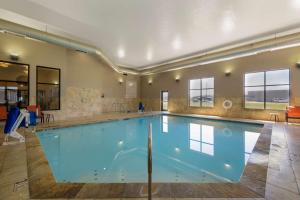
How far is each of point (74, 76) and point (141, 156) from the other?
6.85 meters

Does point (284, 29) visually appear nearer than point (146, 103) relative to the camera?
Yes

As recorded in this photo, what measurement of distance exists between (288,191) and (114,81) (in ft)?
34.8

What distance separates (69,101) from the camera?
26.3 feet

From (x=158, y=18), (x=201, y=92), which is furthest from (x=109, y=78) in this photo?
(x=158, y=18)

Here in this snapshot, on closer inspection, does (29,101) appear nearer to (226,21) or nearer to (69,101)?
(69,101)

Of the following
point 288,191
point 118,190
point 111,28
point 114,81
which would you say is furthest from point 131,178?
point 114,81

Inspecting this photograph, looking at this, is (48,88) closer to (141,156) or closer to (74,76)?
(74,76)

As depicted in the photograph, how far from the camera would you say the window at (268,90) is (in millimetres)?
6754

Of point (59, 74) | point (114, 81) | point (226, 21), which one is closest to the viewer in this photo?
point (226, 21)

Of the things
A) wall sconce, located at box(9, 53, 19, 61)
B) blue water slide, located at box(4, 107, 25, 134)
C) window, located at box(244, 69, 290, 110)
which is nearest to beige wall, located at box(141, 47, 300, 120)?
window, located at box(244, 69, 290, 110)

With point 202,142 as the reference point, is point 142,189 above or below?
above

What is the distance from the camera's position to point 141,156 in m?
3.52

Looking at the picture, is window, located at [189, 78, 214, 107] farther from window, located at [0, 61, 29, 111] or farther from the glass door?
window, located at [0, 61, 29, 111]

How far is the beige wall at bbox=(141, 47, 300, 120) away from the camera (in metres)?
6.48
